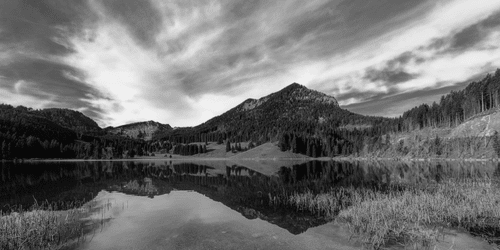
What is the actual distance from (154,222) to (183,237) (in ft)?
19.6

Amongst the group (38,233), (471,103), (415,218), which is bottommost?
(415,218)

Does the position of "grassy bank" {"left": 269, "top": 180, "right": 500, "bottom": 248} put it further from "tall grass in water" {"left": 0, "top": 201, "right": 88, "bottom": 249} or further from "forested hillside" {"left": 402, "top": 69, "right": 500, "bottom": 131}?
"forested hillside" {"left": 402, "top": 69, "right": 500, "bottom": 131}

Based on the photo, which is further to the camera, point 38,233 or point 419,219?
point 419,219

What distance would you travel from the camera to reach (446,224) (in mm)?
20672

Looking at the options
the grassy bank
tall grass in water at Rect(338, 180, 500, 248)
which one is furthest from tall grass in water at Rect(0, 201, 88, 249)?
tall grass in water at Rect(338, 180, 500, 248)

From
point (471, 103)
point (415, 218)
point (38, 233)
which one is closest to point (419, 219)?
point (415, 218)

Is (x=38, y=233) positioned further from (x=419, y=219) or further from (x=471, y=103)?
(x=471, y=103)

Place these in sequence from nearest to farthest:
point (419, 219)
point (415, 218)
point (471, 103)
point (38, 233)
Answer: point (38, 233)
point (419, 219)
point (415, 218)
point (471, 103)

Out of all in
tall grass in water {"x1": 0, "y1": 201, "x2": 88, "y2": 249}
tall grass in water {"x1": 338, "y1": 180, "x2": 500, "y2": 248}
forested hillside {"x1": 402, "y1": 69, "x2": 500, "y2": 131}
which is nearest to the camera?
tall grass in water {"x1": 0, "y1": 201, "x2": 88, "y2": 249}

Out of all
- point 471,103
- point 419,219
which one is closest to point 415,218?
point 419,219

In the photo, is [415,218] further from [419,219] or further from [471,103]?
[471,103]

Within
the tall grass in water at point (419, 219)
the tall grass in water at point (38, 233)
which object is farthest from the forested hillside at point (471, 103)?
the tall grass in water at point (38, 233)

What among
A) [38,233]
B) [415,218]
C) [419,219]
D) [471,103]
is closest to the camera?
[38,233]

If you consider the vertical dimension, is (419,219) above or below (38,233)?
below
